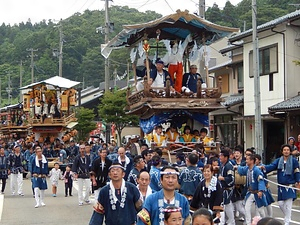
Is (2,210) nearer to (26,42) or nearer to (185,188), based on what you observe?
(185,188)

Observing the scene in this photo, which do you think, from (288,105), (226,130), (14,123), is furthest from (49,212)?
(14,123)

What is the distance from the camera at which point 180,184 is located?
9406 millimetres

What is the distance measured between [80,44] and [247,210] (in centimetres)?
6407

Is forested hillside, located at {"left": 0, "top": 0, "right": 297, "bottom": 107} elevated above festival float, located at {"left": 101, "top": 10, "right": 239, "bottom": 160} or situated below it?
above

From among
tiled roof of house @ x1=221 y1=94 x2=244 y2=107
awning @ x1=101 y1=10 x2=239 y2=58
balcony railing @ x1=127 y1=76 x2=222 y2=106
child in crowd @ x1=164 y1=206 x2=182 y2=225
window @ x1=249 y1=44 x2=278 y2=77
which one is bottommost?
child in crowd @ x1=164 y1=206 x2=182 y2=225

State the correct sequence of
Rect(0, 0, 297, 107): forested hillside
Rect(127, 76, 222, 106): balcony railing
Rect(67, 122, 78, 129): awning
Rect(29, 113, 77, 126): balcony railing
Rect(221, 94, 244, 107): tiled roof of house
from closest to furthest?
Rect(127, 76, 222, 106): balcony railing → Rect(221, 94, 244, 107): tiled roof of house → Rect(29, 113, 77, 126): balcony railing → Rect(67, 122, 78, 129): awning → Rect(0, 0, 297, 107): forested hillside

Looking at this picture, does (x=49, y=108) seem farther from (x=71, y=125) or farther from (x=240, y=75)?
(x=240, y=75)

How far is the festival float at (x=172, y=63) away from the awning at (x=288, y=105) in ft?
Result: 21.0

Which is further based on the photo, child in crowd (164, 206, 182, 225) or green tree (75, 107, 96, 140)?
green tree (75, 107, 96, 140)

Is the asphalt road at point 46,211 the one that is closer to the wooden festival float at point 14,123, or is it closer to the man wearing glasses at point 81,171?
the man wearing glasses at point 81,171

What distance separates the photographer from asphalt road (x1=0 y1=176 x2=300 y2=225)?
12.9 metres

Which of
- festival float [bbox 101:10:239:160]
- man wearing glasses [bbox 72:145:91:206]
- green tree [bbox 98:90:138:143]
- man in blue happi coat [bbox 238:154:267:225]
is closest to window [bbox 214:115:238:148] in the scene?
green tree [bbox 98:90:138:143]

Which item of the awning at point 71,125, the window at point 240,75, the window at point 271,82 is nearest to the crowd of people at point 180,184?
the window at point 271,82

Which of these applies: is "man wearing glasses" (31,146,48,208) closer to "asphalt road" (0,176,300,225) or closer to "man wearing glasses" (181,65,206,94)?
"asphalt road" (0,176,300,225)
